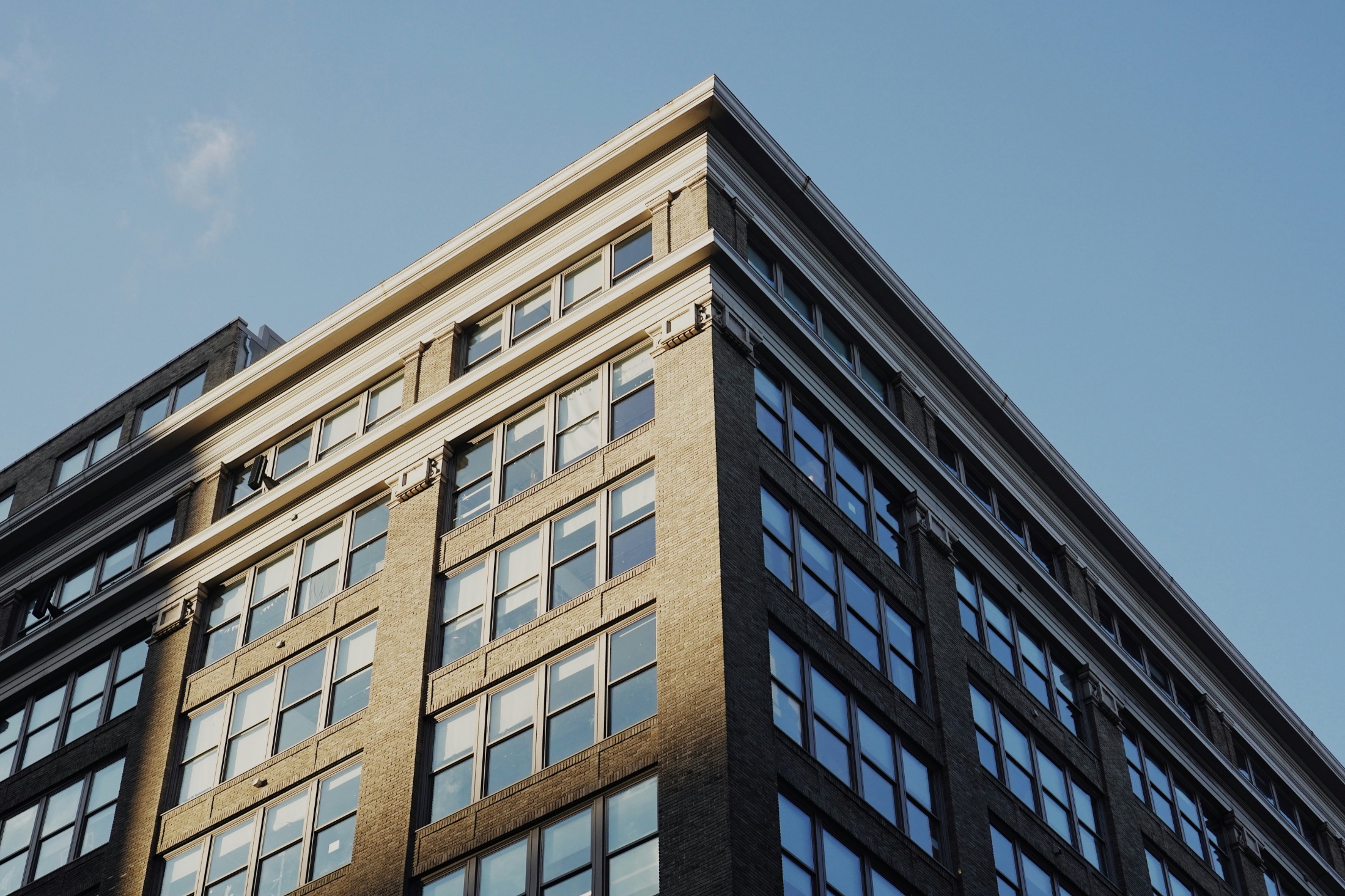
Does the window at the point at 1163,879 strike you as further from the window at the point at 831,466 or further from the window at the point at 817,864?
the window at the point at 817,864

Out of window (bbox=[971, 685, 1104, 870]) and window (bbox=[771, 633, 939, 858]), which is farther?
window (bbox=[971, 685, 1104, 870])

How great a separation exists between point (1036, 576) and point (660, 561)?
1537cm

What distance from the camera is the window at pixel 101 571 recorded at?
44594 mm

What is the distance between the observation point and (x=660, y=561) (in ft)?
106

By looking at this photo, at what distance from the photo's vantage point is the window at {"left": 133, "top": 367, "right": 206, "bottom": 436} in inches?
1860

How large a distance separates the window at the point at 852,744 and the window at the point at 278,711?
360 inches

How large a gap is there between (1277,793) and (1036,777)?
19513 mm

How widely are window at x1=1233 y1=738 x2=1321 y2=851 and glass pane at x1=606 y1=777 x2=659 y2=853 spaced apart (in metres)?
28.5

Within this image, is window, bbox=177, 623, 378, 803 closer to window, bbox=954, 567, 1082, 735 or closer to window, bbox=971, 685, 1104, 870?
window, bbox=971, 685, 1104, 870

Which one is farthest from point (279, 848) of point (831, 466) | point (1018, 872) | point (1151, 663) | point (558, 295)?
point (1151, 663)

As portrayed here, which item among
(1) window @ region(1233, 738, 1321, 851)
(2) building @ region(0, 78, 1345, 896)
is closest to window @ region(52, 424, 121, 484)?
(2) building @ region(0, 78, 1345, 896)

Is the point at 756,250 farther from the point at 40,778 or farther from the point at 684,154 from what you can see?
the point at 40,778

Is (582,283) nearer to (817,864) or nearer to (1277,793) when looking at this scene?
(817,864)

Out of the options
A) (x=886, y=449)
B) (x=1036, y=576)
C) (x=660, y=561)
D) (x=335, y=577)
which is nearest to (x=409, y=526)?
(x=335, y=577)
